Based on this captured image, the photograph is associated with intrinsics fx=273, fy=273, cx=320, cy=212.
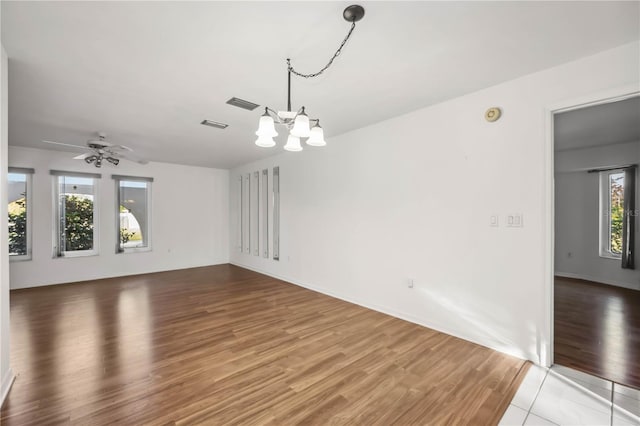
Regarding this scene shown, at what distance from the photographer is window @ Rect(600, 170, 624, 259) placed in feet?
17.2

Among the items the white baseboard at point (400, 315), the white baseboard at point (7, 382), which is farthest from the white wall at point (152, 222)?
the white baseboard at point (7, 382)

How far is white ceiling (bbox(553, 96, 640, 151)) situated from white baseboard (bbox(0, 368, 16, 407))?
18.9ft

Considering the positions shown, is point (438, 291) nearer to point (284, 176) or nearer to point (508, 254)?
point (508, 254)

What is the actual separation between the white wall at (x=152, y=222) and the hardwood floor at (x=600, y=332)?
7355 mm

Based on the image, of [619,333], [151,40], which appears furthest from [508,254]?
[151,40]

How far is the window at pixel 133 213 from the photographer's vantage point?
6.30 metres

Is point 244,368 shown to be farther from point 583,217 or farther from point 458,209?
point 583,217

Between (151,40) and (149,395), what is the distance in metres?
2.68

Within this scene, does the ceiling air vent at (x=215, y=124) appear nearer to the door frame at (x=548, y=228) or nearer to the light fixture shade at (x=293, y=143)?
the light fixture shade at (x=293, y=143)

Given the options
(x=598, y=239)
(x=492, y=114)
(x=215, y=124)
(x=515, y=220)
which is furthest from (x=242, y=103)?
(x=598, y=239)

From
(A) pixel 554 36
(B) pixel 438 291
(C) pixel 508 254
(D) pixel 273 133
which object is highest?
(A) pixel 554 36

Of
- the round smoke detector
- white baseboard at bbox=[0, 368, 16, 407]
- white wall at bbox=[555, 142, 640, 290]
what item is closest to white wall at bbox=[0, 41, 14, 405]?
white baseboard at bbox=[0, 368, 16, 407]

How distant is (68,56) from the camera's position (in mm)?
2275

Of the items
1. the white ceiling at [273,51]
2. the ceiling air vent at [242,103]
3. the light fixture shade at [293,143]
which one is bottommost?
the light fixture shade at [293,143]
